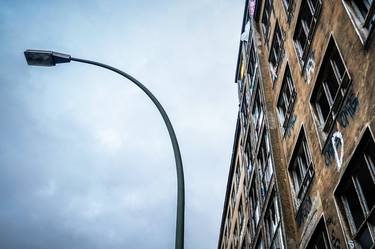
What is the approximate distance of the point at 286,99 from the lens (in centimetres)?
1562

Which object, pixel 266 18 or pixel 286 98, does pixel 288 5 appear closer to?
pixel 286 98

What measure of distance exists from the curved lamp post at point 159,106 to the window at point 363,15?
540 cm

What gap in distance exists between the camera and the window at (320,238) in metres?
10.7

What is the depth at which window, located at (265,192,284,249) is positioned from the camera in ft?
49.0

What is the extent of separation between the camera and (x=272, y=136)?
16281 mm

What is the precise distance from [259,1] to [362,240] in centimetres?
1618

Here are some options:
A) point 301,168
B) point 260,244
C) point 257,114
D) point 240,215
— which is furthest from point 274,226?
point 240,215

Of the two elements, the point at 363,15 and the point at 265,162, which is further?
the point at 265,162

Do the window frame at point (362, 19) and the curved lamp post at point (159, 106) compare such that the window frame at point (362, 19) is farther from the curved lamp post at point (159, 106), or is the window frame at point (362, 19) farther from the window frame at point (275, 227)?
the window frame at point (275, 227)

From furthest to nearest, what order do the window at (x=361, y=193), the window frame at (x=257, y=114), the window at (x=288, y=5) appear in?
the window frame at (x=257, y=114) → the window at (x=288, y=5) → the window at (x=361, y=193)

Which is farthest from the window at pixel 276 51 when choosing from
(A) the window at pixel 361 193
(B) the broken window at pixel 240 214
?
(B) the broken window at pixel 240 214

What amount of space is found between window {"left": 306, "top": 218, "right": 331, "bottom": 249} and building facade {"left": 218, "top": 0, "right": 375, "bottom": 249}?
4cm

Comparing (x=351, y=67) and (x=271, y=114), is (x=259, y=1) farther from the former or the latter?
(x=351, y=67)

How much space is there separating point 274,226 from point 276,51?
28.2 ft
